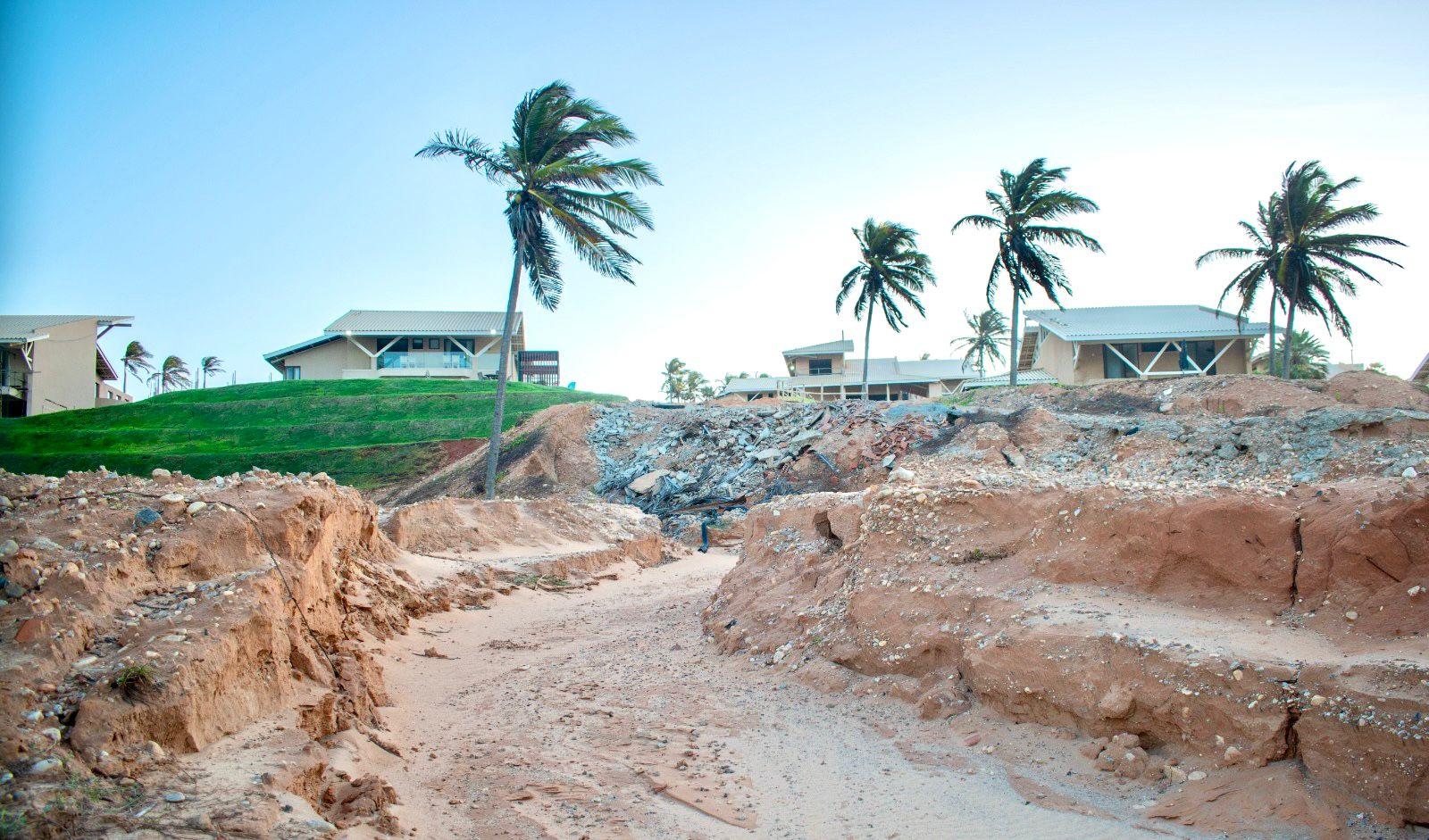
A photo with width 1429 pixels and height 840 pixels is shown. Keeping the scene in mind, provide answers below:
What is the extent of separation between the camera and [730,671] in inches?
335

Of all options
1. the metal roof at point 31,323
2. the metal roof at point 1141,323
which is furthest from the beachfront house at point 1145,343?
the metal roof at point 31,323

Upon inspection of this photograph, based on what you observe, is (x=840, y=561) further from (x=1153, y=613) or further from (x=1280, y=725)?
(x=1280, y=725)

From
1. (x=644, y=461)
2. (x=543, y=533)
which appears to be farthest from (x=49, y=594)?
(x=644, y=461)

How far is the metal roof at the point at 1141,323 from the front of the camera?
36531mm

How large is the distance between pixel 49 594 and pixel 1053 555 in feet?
23.5

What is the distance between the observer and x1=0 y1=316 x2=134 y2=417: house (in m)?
37.2

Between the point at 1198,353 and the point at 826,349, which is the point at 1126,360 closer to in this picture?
the point at 1198,353

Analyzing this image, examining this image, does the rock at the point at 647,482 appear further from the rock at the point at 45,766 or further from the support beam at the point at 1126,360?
the rock at the point at 45,766

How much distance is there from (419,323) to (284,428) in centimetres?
1469

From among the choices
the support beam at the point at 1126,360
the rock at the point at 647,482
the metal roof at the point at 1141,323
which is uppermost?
the metal roof at the point at 1141,323

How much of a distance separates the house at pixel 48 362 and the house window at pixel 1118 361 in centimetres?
4675

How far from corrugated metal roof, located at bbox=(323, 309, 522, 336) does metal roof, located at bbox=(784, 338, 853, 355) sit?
1715 centimetres

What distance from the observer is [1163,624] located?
235 inches

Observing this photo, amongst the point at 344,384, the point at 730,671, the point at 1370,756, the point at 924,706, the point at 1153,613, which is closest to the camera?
the point at 1370,756
